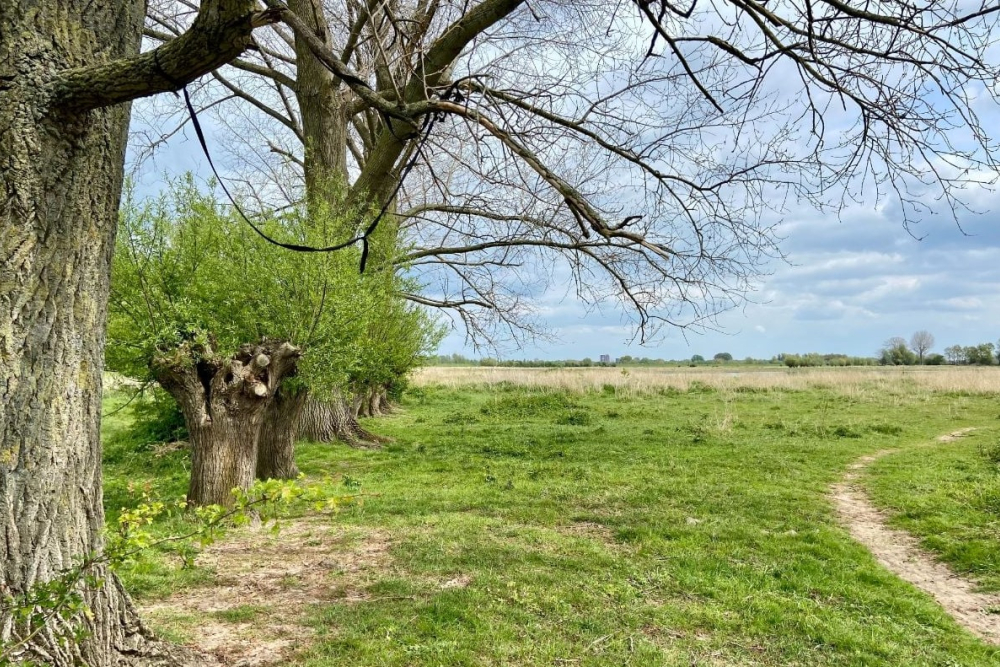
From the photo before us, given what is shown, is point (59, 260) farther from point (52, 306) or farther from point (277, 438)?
point (277, 438)

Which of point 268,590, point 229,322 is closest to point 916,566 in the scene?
point 268,590

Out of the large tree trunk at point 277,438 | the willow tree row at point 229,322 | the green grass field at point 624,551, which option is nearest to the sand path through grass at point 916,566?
the green grass field at point 624,551

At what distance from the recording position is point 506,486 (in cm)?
948

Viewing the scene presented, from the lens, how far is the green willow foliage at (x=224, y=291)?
7.52 m

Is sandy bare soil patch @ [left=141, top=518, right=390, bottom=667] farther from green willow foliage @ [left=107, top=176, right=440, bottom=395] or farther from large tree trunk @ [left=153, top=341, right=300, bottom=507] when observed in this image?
green willow foliage @ [left=107, top=176, right=440, bottom=395]

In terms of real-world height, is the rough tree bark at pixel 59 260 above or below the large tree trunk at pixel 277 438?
above

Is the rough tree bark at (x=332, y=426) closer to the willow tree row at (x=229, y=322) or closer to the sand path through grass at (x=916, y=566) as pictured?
the willow tree row at (x=229, y=322)

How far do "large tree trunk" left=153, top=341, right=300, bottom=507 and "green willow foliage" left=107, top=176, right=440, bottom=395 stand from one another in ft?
0.81

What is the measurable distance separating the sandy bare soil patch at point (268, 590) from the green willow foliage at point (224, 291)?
238 cm

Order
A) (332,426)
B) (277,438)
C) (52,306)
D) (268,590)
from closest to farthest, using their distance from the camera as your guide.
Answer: (52,306) → (268,590) → (277,438) → (332,426)

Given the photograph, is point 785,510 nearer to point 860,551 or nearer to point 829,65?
point 860,551

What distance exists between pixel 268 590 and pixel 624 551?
338 cm

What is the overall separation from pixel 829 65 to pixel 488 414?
1599 centimetres

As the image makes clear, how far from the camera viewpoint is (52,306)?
2893mm
